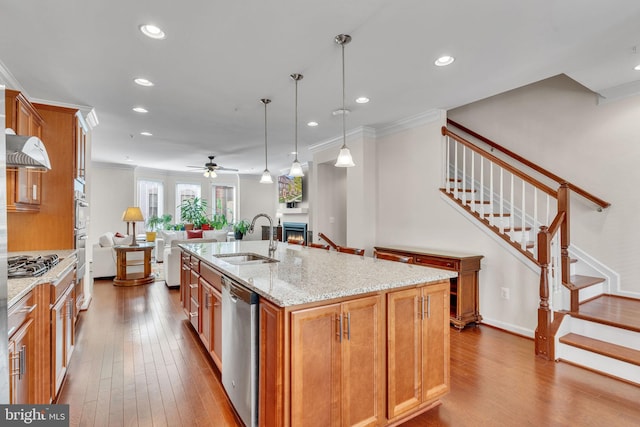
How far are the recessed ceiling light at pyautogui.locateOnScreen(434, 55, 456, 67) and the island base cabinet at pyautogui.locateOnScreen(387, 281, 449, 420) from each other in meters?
2.00

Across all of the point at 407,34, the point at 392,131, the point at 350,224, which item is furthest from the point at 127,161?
the point at 407,34

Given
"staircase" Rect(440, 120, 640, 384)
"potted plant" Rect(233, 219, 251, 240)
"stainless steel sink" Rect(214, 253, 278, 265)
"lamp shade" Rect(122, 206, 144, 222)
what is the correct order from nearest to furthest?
"staircase" Rect(440, 120, 640, 384)
"stainless steel sink" Rect(214, 253, 278, 265)
"lamp shade" Rect(122, 206, 144, 222)
"potted plant" Rect(233, 219, 251, 240)

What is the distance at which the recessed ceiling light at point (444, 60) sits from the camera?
2762mm

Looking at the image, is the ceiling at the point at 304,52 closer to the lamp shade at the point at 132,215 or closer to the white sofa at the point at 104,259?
the lamp shade at the point at 132,215

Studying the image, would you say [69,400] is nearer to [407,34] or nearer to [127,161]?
[407,34]

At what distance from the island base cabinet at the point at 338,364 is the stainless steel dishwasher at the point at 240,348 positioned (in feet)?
1.07

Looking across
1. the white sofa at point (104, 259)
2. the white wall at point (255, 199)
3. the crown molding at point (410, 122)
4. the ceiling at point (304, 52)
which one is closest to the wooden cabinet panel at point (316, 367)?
the ceiling at point (304, 52)

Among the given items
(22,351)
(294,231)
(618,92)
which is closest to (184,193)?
(294,231)

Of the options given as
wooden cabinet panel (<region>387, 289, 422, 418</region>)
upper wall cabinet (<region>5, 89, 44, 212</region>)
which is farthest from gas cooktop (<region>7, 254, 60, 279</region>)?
wooden cabinet panel (<region>387, 289, 422, 418</region>)

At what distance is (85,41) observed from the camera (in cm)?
246

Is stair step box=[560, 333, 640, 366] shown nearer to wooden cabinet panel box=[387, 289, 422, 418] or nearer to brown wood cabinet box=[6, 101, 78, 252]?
wooden cabinet panel box=[387, 289, 422, 418]

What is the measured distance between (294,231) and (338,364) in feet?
24.8

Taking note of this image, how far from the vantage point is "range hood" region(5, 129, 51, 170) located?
1764 millimetres

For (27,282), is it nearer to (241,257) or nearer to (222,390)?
(222,390)
